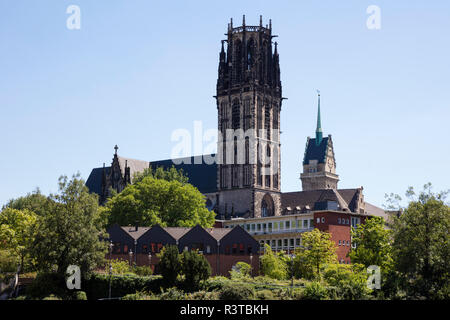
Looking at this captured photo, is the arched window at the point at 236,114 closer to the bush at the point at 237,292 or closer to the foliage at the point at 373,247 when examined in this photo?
the foliage at the point at 373,247

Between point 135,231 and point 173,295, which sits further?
point 135,231

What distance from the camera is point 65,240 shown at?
281ft

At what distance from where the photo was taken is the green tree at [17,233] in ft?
310

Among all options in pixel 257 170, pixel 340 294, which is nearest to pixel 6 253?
pixel 340 294

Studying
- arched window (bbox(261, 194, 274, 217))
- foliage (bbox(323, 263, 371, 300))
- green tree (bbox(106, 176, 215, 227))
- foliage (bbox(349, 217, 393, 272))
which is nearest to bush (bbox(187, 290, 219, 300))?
foliage (bbox(323, 263, 371, 300))

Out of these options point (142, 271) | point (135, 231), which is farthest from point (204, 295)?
point (135, 231)

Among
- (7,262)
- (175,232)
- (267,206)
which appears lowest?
(7,262)

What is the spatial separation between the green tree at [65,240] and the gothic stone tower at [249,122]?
214 ft

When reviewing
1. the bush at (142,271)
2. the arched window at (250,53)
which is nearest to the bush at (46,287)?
the bush at (142,271)

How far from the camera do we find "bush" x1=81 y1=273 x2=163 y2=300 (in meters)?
86.4

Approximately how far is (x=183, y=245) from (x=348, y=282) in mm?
37200

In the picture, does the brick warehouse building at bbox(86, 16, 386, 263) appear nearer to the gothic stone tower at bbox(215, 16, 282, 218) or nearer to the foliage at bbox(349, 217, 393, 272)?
the gothic stone tower at bbox(215, 16, 282, 218)

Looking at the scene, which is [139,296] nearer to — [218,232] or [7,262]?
[7,262]
